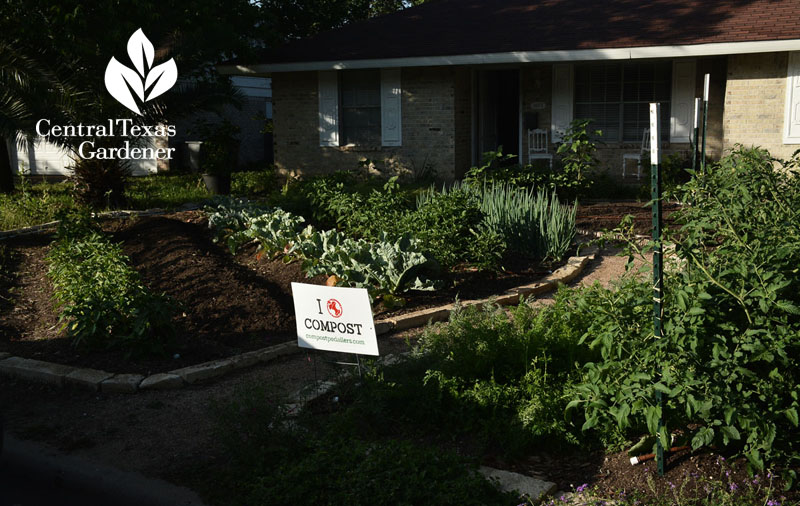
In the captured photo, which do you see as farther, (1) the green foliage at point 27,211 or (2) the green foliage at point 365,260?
(1) the green foliage at point 27,211

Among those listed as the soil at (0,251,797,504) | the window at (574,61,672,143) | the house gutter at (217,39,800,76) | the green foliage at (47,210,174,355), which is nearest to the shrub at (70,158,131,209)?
the house gutter at (217,39,800,76)

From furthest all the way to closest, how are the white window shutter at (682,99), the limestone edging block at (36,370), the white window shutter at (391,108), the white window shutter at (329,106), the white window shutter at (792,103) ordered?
the white window shutter at (329,106), the white window shutter at (391,108), the white window shutter at (682,99), the white window shutter at (792,103), the limestone edging block at (36,370)

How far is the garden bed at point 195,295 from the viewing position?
625 cm

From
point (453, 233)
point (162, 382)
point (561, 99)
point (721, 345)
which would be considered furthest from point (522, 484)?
point (561, 99)

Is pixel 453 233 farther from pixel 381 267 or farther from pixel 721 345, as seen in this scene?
pixel 721 345

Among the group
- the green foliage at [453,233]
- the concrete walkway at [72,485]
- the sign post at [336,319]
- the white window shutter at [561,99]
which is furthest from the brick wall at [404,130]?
the concrete walkway at [72,485]

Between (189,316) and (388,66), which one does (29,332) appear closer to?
(189,316)

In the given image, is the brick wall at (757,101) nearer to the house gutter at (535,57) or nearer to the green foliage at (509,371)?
the house gutter at (535,57)

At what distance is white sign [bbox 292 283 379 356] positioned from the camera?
4.74 meters

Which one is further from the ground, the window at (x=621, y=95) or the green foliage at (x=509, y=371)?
the window at (x=621, y=95)

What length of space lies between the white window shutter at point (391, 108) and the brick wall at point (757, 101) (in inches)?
241

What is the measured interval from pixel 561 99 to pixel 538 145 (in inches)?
39.5

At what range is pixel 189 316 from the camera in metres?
7.01

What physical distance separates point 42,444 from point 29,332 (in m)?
2.58
